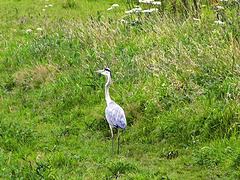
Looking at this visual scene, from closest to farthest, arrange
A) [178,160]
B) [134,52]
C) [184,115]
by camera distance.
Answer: [178,160] < [184,115] < [134,52]

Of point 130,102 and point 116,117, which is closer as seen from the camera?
point 116,117

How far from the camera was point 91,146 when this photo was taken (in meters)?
6.69

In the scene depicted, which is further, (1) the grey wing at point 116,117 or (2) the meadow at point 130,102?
(1) the grey wing at point 116,117

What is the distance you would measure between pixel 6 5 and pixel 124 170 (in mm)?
16212

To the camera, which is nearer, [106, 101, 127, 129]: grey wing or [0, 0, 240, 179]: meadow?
[0, 0, 240, 179]: meadow

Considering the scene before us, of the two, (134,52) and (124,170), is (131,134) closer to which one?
(124,170)

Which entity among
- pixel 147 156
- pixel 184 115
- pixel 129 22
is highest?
pixel 129 22

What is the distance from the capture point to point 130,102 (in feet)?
24.5

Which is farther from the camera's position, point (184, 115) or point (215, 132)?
point (184, 115)

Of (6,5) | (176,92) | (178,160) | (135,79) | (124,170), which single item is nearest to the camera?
(124,170)

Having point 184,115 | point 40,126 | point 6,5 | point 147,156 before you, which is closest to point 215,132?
point 184,115

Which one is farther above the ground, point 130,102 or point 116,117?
point 116,117

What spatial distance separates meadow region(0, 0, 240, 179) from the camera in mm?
5777

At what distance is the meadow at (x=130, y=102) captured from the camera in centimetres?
578
